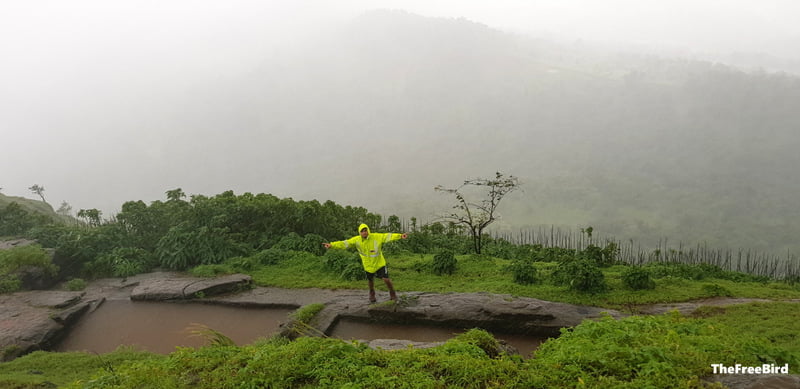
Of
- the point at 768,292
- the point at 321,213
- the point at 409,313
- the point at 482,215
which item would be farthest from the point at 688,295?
the point at 321,213

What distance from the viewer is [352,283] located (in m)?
9.59

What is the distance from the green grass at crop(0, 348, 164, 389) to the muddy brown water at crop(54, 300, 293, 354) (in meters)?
0.85

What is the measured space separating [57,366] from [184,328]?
2107mm

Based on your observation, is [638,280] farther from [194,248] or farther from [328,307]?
[194,248]

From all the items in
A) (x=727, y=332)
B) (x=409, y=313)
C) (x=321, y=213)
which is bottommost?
(x=409, y=313)

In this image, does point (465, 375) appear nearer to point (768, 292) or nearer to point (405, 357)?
point (405, 357)

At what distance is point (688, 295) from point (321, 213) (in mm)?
9266

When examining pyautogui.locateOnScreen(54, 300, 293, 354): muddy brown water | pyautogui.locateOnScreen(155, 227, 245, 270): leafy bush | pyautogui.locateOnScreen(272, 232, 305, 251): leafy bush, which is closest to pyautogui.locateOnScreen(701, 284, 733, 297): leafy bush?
pyautogui.locateOnScreen(54, 300, 293, 354): muddy brown water

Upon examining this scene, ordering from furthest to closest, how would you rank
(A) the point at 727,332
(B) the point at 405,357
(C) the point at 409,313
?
(C) the point at 409,313 → (A) the point at 727,332 → (B) the point at 405,357

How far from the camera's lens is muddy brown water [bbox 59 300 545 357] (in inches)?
290

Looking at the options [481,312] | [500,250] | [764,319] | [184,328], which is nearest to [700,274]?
[764,319]

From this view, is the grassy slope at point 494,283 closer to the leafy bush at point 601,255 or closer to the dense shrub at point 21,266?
the leafy bush at point 601,255

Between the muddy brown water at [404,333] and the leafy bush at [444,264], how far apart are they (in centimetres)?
246

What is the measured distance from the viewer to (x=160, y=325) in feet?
27.7
